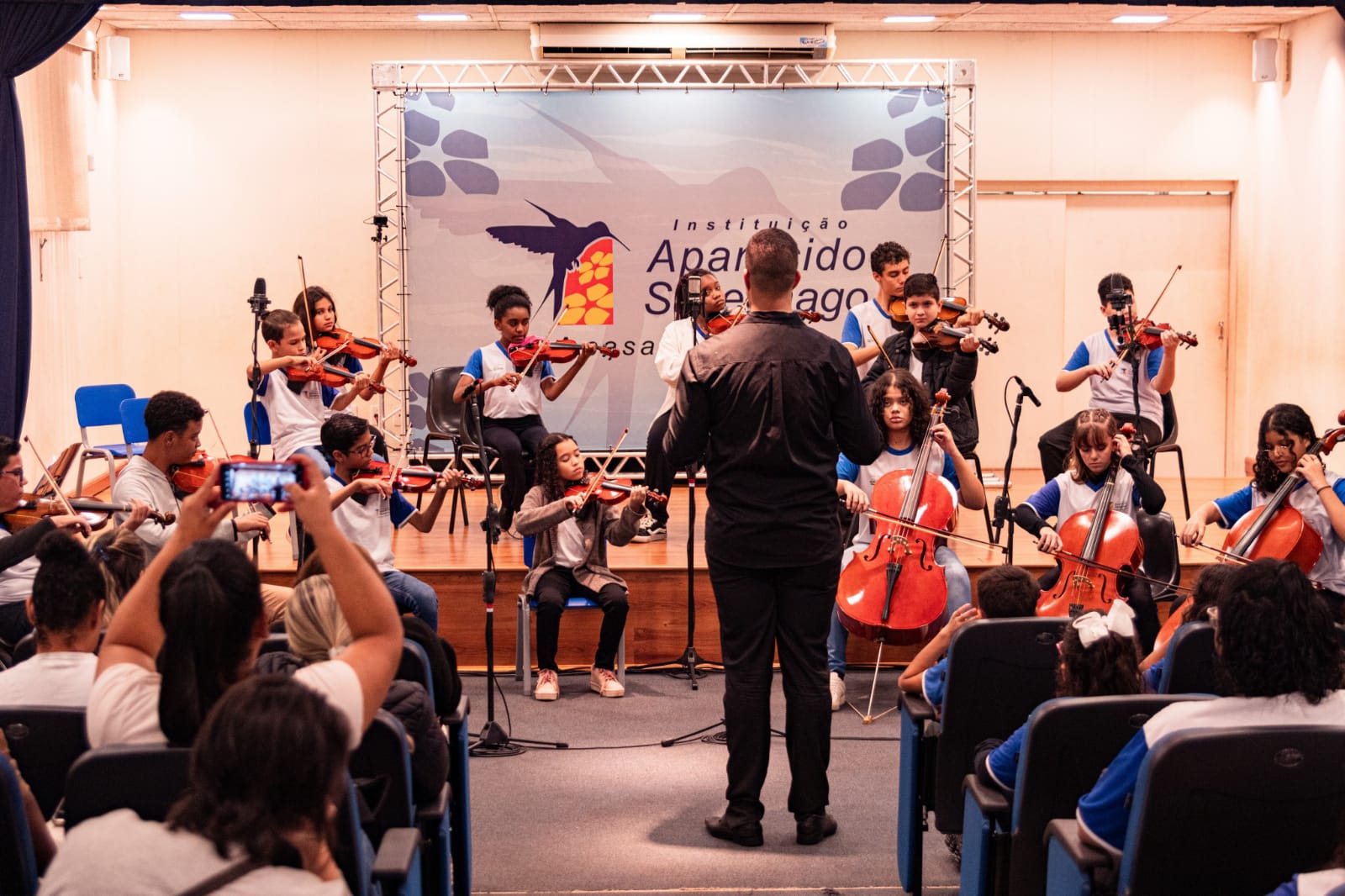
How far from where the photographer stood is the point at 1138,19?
27.4 feet

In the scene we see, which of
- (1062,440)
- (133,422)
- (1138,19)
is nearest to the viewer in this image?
(1062,440)

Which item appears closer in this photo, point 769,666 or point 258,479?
point 258,479

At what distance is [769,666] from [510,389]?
2.80m

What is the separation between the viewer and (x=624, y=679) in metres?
5.19

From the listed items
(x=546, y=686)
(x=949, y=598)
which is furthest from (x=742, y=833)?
(x=546, y=686)

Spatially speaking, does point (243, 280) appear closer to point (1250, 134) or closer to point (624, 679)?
point (624, 679)

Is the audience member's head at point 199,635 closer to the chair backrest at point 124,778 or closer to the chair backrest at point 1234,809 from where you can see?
the chair backrest at point 124,778

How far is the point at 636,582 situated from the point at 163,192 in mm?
4845

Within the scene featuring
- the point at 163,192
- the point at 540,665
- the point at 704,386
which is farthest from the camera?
the point at 163,192

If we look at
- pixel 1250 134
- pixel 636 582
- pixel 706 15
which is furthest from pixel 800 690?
pixel 1250 134

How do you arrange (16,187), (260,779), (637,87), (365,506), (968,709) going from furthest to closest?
(637,87) < (16,187) < (365,506) < (968,709) < (260,779)

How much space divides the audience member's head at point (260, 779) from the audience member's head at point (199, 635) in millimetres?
366

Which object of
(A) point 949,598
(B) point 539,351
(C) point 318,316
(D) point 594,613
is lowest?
(D) point 594,613

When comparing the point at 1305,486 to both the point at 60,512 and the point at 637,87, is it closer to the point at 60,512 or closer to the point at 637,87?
the point at 60,512
